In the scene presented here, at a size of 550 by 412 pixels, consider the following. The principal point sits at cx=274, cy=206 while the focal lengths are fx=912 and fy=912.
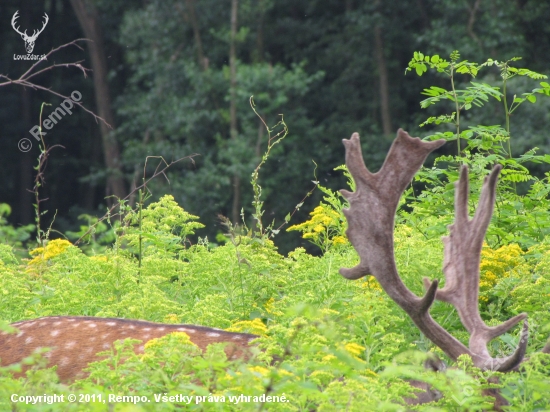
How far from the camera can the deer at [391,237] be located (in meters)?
2.93

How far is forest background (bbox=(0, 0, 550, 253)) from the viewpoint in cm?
1845

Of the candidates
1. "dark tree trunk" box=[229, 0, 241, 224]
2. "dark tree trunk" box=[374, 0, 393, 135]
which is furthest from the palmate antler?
"dark tree trunk" box=[374, 0, 393, 135]

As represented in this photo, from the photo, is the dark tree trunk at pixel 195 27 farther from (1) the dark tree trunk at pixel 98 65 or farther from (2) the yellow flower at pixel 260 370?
(2) the yellow flower at pixel 260 370

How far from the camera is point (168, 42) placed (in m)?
20.9

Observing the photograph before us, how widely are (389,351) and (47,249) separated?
Answer: 7.97 feet

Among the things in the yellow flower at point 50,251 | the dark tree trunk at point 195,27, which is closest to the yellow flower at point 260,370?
the yellow flower at point 50,251

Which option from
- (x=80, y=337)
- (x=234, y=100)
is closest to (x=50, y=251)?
(x=80, y=337)

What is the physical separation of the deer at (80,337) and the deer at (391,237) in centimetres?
50

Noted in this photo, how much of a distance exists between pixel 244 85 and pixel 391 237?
1658 cm

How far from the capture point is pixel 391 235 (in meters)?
3.02

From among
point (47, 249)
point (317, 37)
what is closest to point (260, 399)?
point (47, 249)

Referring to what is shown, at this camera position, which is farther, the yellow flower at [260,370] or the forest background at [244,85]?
the forest background at [244,85]

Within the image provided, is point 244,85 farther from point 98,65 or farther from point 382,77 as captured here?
point 98,65

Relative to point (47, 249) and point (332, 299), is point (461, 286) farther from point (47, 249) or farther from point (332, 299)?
point (47, 249)
